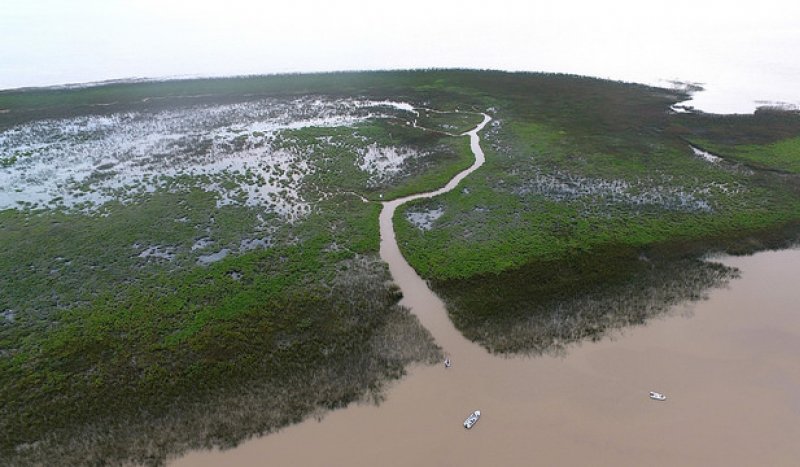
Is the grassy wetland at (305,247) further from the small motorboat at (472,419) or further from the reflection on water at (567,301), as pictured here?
the small motorboat at (472,419)

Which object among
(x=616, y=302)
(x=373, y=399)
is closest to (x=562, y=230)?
(x=616, y=302)

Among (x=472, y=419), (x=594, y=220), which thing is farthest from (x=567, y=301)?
(x=594, y=220)

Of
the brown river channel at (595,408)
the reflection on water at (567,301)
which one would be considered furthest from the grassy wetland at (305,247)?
the brown river channel at (595,408)

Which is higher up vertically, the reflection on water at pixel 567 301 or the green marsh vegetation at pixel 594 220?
the green marsh vegetation at pixel 594 220

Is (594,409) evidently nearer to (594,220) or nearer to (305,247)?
(594,220)

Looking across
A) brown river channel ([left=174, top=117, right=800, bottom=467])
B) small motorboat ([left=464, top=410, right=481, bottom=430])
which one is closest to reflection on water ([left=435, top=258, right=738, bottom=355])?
brown river channel ([left=174, top=117, right=800, bottom=467])

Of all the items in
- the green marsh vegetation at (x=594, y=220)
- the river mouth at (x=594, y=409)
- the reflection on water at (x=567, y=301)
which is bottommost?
the river mouth at (x=594, y=409)
